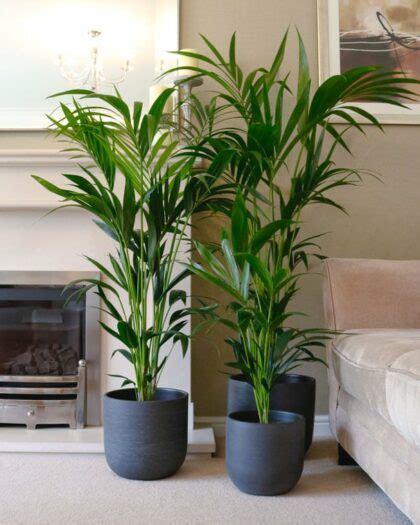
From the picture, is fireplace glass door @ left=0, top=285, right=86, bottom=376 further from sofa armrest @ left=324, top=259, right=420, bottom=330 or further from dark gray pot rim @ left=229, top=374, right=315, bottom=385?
sofa armrest @ left=324, top=259, right=420, bottom=330

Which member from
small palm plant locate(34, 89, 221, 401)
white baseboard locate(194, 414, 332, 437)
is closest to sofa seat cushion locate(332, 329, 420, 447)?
small palm plant locate(34, 89, 221, 401)

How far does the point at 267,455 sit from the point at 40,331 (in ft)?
3.97

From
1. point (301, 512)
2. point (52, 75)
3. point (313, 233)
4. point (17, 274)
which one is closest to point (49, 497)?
point (301, 512)

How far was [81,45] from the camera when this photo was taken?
271cm

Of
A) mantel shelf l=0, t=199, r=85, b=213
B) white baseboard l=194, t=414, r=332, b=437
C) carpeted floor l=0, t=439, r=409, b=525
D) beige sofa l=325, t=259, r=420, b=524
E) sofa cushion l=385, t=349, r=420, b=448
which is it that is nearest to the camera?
sofa cushion l=385, t=349, r=420, b=448

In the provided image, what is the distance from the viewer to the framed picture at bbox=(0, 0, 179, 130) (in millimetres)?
2691

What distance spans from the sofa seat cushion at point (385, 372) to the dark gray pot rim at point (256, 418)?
18cm

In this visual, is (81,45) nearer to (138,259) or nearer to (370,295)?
(138,259)

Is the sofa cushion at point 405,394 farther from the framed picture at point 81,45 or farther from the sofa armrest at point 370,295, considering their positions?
the framed picture at point 81,45

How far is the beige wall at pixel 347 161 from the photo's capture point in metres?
2.76

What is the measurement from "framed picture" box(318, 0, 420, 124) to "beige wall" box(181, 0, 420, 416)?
5 centimetres

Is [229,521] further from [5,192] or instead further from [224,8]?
[224,8]

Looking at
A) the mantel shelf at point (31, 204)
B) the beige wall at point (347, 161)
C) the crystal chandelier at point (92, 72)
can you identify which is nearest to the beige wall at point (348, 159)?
the beige wall at point (347, 161)

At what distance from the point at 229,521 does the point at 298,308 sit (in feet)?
3.93
